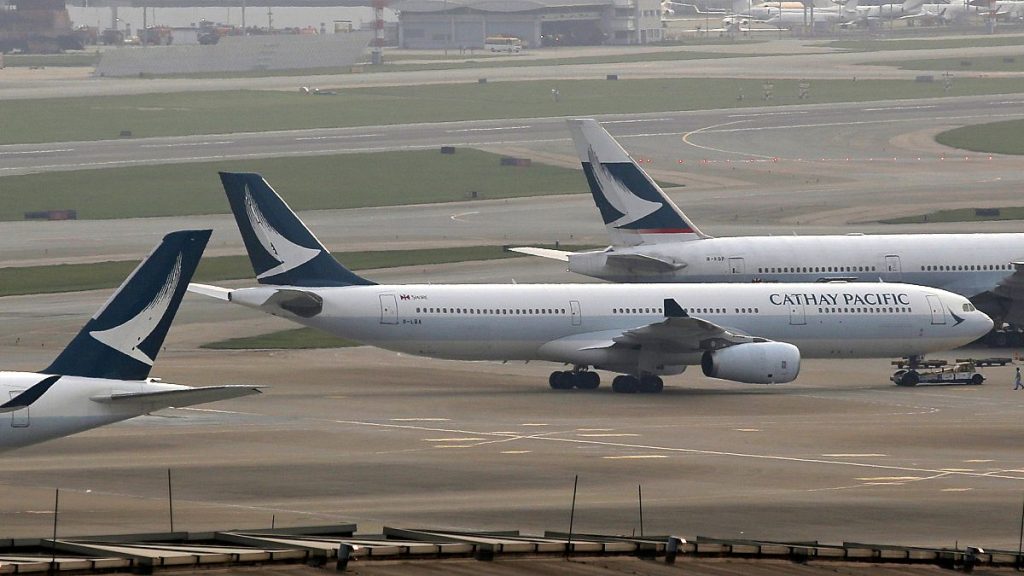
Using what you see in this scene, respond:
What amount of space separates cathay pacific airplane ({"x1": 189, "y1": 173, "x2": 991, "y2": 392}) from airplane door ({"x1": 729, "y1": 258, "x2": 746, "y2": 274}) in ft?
29.9

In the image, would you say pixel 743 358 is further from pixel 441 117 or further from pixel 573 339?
pixel 441 117

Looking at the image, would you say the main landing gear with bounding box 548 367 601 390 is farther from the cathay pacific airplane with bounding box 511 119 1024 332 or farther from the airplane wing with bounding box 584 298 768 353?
the cathay pacific airplane with bounding box 511 119 1024 332

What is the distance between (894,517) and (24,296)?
2077 inches

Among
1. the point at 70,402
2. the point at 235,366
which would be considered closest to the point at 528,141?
the point at 235,366

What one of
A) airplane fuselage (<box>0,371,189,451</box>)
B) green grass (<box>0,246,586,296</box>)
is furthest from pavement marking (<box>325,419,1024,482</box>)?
green grass (<box>0,246,586,296</box>)

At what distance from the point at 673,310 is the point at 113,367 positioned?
25898 millimetres

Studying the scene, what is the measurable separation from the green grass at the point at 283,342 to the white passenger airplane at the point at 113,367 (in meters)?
33.0

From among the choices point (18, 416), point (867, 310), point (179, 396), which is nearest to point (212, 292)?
point (867, 310)

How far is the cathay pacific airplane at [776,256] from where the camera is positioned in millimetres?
75750

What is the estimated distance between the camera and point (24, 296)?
3374 inches

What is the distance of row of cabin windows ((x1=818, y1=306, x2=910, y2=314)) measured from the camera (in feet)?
217

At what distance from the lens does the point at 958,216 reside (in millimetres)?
111375

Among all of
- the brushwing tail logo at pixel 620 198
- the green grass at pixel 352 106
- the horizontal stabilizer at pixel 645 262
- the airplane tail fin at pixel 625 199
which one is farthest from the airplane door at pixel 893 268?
the green grass at pixel 352 106

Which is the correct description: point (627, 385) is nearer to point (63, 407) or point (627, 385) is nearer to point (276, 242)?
point (276, 242)
